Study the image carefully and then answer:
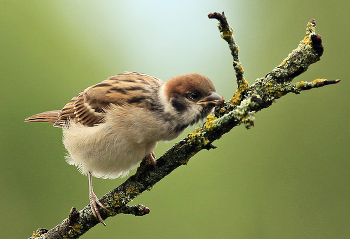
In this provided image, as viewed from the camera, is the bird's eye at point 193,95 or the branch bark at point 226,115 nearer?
the branch bark at point 226,115

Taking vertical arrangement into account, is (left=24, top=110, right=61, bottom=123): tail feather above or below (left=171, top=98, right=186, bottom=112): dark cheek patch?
above

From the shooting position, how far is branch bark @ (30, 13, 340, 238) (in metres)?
1.96

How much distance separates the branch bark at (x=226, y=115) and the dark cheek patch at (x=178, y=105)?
44 centimetres

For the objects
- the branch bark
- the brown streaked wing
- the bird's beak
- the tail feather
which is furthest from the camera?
the tail feather

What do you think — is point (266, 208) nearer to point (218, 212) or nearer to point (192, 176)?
point (218, 212)

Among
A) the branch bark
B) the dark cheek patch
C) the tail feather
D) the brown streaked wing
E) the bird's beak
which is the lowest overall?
the branch bark

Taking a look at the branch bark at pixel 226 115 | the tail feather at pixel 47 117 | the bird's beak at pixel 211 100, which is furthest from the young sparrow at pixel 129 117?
the tail feather at pixel 47 117

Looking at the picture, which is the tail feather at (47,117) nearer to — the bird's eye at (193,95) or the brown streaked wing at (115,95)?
the brown streaked wing at (115,95)

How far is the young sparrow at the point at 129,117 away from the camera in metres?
2.80

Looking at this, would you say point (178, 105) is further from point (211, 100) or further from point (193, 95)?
point (211, 100)

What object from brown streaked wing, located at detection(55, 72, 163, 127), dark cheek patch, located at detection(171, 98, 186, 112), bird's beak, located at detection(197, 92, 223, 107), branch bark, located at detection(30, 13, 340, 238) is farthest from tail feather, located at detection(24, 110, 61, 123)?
bird's beak, located at detection(197, 92, 223, 107)

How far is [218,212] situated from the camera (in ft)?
17.0

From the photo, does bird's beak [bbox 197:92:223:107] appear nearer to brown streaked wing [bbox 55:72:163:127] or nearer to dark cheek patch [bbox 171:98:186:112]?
dark cheek patch [bbox 171:98:186:112]

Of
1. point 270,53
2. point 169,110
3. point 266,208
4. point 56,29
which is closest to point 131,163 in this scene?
point 169,110
